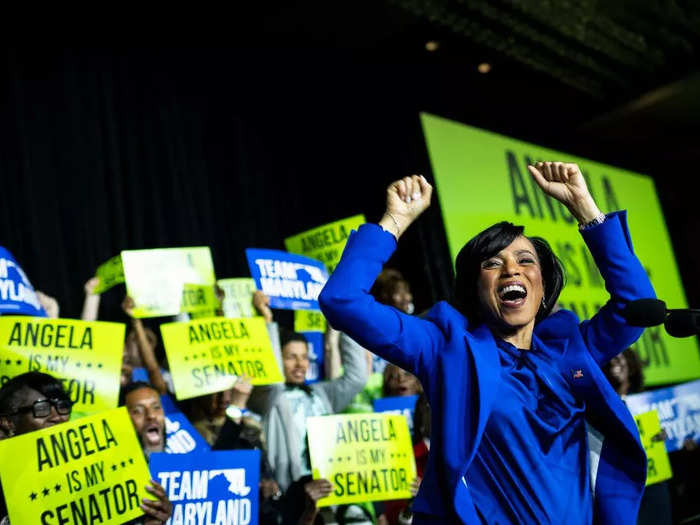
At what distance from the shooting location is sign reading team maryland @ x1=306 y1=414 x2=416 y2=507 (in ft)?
10.7

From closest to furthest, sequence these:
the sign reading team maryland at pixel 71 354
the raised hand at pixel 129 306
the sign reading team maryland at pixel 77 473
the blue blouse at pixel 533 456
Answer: the blue blouse at pixel 533 456
the sign reading team maryland at pixel 77 473
the sign reading team maryland at pixel 71 354
the raised hand at pixel 129 306

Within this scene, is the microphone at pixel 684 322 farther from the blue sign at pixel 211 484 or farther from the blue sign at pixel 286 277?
the blue sign at pixel 286 277

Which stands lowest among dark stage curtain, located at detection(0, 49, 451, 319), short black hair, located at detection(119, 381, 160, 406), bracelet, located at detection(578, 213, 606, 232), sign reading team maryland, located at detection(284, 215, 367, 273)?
short black hair, located at detection(119, 381, 160, 406)

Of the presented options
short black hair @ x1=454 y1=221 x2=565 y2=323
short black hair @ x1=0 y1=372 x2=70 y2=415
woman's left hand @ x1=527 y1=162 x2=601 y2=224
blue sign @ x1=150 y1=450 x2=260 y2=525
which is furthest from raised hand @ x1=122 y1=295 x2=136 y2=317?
woman's left hand @ x1=527 y1=162 x2=601 y2=224

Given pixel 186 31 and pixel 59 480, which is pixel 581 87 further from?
pixel 59 480

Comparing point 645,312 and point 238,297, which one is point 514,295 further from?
point 238,297

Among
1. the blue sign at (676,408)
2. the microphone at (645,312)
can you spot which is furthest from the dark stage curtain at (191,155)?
the microphone at (645,312)

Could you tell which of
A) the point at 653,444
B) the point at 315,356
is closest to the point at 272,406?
the point at 315,356

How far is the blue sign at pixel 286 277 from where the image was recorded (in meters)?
3.83

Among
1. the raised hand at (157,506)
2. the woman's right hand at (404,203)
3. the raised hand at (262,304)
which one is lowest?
the raised hand at (157,506)

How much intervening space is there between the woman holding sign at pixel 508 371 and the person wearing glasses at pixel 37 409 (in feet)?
4.87

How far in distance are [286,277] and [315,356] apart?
2.04 feet

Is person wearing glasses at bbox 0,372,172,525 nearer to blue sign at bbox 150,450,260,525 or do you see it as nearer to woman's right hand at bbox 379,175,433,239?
blue sign at bbox 150,450,260,525

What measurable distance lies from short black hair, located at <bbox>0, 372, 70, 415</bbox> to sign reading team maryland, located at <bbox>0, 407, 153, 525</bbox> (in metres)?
0.19
